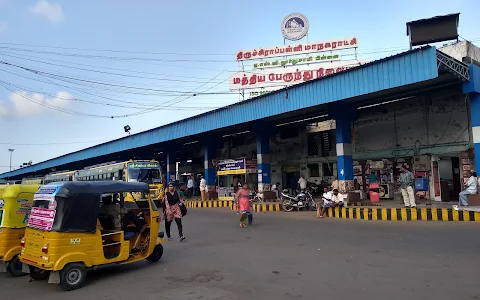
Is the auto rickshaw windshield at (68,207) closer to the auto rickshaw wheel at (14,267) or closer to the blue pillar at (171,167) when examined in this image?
the auto rickshaw wheel at (14,267)

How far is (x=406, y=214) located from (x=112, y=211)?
10.5 metres

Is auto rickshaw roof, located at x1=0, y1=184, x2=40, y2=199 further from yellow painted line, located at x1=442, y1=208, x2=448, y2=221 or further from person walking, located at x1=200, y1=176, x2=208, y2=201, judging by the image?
person walking, located at x1=200, y1=176, x2=208, y2=201

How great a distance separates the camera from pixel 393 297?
4895mm

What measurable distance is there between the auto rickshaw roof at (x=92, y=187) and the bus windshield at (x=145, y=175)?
15405mm

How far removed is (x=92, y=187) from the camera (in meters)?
6.47

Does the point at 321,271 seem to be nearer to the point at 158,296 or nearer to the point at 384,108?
the point at 158,296

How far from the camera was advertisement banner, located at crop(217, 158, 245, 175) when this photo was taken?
76.3 ft

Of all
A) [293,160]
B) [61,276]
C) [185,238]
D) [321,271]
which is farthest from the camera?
[293,160]

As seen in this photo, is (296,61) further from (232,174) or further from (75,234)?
(75,234)

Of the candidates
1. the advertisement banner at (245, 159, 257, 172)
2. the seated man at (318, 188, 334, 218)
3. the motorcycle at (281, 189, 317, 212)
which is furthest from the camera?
the advertisement banner at (245, 159, 257, 172)

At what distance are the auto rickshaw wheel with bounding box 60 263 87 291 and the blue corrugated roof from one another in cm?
1194

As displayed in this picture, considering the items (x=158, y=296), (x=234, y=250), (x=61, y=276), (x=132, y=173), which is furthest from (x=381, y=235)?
(x=132, y=173)

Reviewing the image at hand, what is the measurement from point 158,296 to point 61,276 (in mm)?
1683

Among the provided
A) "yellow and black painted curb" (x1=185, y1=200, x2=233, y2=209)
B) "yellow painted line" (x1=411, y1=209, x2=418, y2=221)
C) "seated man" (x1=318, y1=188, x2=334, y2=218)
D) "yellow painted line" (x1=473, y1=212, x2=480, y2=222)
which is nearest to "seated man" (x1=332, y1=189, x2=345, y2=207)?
"seated man" (x1=318, y1=188, x2=334, y2=218)
